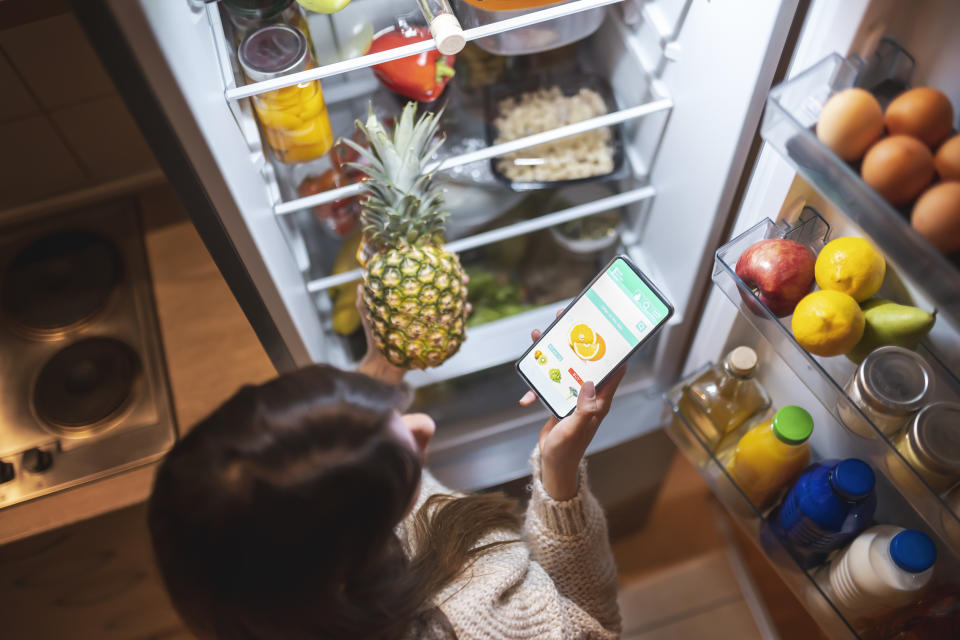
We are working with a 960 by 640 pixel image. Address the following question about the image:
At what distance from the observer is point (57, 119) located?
1.39m

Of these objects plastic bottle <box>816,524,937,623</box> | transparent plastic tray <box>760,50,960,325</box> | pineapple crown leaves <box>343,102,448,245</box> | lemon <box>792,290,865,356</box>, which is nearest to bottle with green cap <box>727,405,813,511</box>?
plastic bottle <box>816,524,937,623</box>

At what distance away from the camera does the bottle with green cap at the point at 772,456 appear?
94 centimetres

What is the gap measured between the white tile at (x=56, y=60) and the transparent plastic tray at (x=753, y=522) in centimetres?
125

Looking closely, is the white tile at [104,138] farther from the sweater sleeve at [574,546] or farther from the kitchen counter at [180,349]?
the sweater sleeve at [574,546]

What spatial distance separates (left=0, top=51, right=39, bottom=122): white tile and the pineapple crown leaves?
764 mm

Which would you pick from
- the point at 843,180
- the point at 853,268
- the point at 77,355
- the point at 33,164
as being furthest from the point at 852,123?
the point at 33,164

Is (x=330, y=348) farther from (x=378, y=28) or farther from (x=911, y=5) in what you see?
(x=911, y=5)

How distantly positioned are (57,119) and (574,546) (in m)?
1.30

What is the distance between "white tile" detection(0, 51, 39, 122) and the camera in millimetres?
1267

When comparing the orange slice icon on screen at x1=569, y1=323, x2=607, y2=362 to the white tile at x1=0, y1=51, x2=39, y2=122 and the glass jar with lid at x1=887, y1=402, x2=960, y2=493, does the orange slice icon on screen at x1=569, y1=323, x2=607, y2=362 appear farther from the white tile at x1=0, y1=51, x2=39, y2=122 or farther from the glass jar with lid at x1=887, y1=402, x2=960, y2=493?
the white tile at x1=0, y1=51, x2=39, y2=122

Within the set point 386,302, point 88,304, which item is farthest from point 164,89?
point 88,304

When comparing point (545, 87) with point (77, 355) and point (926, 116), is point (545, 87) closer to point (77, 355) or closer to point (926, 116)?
point (926, 116)

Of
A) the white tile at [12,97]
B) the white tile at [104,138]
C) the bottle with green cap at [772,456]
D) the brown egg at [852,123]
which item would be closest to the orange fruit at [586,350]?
the bottle with green cap at [772,456]

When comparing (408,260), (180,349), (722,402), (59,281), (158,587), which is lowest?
(158,587)
